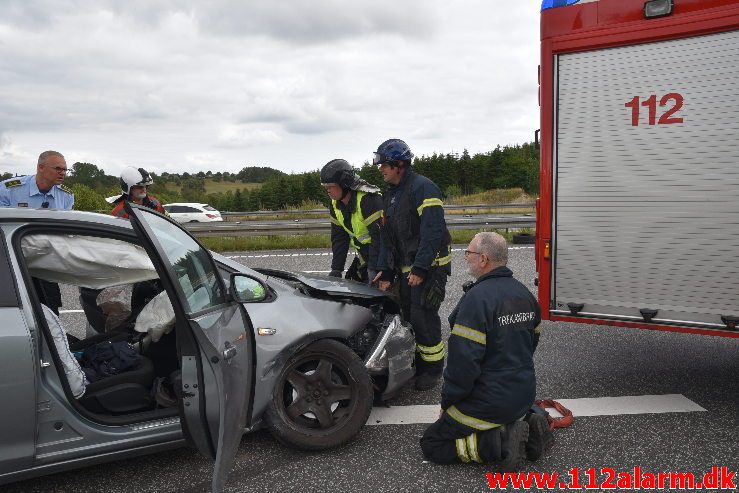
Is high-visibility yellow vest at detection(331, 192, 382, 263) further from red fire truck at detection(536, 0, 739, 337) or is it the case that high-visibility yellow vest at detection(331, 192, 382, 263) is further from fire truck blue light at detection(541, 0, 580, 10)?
fire truck blue light at detection(541, 0, 580, 10)

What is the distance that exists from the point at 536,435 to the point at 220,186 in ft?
220

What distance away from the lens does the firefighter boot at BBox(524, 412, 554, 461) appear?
3.15 m

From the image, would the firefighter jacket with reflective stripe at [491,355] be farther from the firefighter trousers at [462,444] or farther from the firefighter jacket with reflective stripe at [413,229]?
the firefighter jacket with reflective stripe at [413,229]

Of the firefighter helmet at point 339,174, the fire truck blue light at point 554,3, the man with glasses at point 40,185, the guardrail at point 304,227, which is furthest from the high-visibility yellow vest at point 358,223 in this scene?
the guardrail at point 304,227

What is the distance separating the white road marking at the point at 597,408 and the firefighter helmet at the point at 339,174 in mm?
1781

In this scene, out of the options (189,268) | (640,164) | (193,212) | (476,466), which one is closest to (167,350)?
(189,268)

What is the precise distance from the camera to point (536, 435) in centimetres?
314

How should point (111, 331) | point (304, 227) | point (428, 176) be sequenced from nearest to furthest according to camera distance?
point (111, 331) < point (304, 227) < point (428, 176)

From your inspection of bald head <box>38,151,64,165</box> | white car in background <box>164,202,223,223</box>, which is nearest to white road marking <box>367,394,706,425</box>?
bald head <box>38,151,64,165</box>

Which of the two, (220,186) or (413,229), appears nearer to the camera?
(413,229)

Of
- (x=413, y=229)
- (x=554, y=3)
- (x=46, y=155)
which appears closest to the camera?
(x=554, y=3)

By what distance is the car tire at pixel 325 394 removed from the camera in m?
3.35

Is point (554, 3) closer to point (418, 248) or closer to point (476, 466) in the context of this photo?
point (418, 248)

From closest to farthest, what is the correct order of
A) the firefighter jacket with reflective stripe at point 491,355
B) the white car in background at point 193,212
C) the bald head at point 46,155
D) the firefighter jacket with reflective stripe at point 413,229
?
1. the firefighter jacket with reflective stripe at point 491,355
2. the firefighter jacket with reflective stripe at point 413,229
3. the bald head at point 46,155
4. the white car in background at point 193,212
